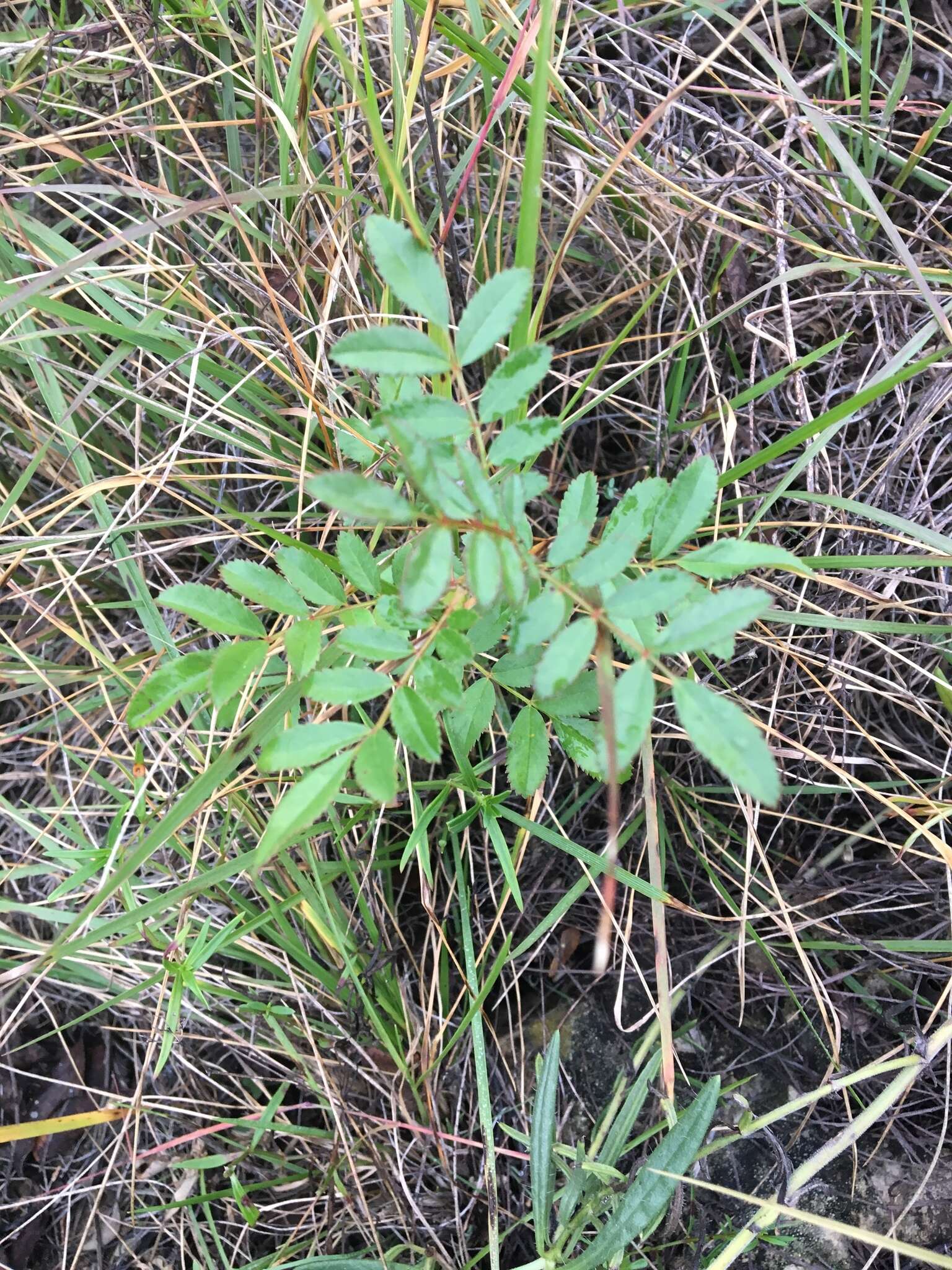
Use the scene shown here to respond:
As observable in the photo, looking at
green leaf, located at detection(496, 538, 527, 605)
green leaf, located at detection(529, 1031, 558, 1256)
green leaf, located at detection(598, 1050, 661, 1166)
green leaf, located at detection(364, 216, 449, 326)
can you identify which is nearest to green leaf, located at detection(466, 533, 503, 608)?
green leaf, located at detection(496, 538, 527, 605)

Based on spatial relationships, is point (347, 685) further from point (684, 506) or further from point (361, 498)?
point (684, 506)

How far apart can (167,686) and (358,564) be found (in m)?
0.24

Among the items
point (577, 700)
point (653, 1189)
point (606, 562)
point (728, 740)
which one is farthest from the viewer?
point (653, 1189)

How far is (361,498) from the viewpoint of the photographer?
68cm

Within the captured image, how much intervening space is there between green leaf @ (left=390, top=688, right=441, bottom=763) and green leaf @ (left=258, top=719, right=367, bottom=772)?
3cm

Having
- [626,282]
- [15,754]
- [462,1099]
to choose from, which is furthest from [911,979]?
[15,754]

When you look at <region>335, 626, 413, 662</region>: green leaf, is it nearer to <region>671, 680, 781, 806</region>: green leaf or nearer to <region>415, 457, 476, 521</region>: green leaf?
<region>415, 457, 476, 521</region>: green leaf

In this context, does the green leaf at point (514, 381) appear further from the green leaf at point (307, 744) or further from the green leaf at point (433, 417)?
the green leaf at point (307, 744)

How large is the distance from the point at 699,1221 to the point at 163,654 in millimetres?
A: 1150

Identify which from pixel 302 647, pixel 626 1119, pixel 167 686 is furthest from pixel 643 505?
pixel 626 1119

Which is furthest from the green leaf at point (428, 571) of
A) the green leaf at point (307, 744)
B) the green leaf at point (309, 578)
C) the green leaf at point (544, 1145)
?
the green leaf at point (544, 1145)

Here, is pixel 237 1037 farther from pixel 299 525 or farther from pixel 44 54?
pixel 44 54

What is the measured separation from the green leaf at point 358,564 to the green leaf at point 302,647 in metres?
0.08

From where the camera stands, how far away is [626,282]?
1.49 metres
